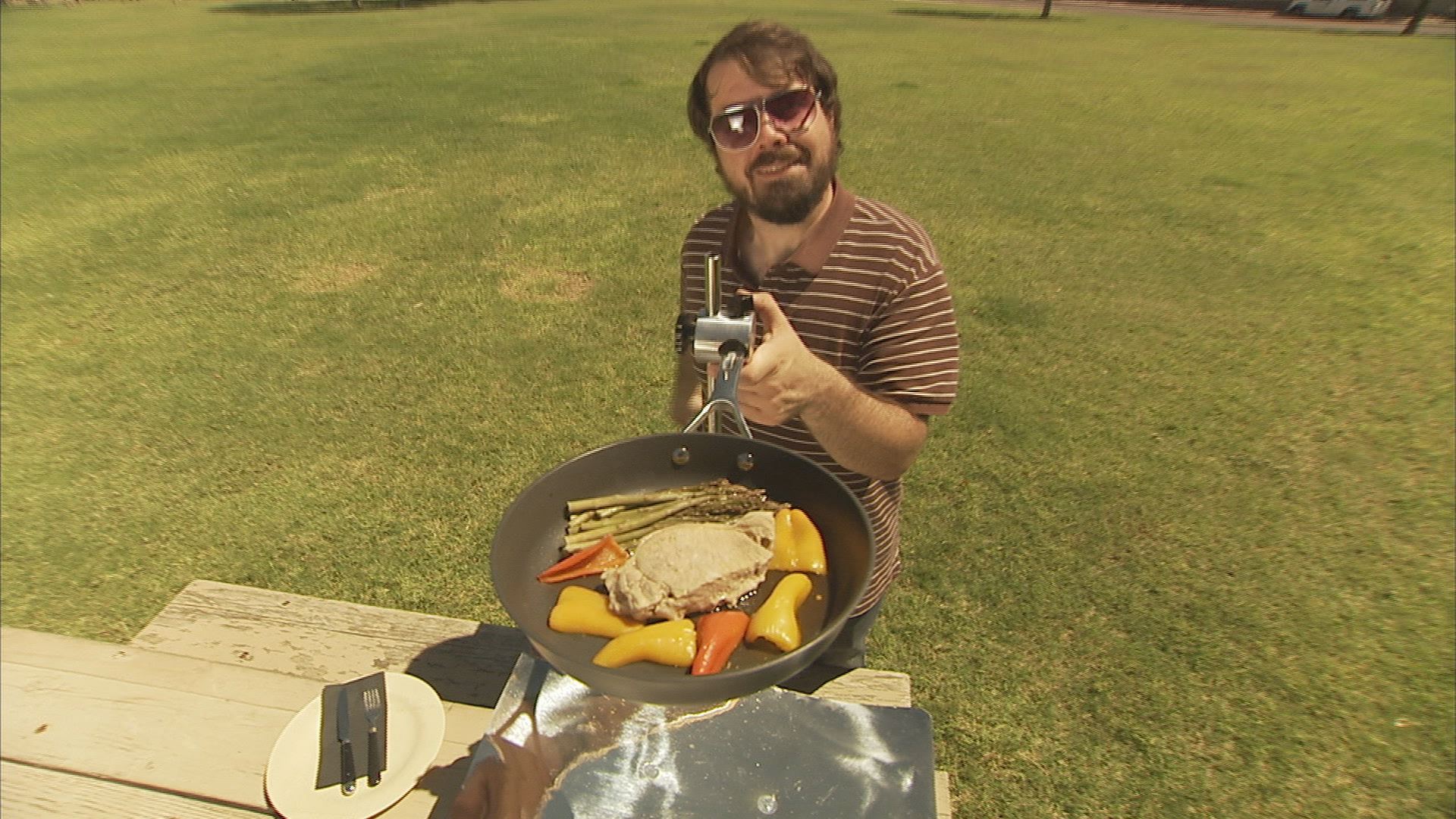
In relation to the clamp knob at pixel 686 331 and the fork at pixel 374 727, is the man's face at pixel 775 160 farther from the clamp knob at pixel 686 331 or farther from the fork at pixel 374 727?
the fork at pixel 374 727

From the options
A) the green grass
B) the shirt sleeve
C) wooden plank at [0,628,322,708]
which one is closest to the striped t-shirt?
→ the shirt sleeve

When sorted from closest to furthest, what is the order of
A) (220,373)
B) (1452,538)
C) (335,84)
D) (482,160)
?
(1452,538) → (220,373) → (482,160) → (335,84)

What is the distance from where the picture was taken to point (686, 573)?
6.02ft

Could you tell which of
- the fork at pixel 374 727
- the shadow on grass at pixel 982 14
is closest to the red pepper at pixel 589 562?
the fork at pixel 374 727

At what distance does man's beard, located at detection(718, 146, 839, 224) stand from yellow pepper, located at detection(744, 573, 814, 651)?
3.98ft

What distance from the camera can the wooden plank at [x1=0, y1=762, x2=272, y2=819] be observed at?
2182 millimetres

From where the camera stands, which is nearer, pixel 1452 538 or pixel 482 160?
pixel 1452 538

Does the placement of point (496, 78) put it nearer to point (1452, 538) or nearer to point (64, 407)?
point (64, 407)

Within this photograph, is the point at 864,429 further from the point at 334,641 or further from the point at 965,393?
the point at 965,393

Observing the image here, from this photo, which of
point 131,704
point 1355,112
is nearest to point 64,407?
point 131,704

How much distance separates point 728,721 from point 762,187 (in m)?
1.61

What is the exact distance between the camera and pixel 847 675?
260 centimetres

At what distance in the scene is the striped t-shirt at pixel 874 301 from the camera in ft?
8.20

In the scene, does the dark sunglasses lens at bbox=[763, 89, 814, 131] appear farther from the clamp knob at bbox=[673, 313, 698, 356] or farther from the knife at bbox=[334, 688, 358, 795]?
the knife at bbox=[334, 688, 358, 795]
